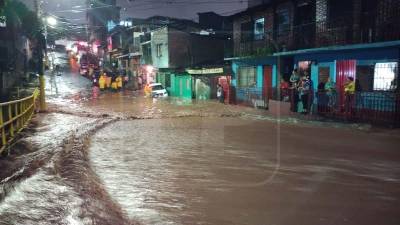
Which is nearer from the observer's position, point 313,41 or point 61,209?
point 61,209

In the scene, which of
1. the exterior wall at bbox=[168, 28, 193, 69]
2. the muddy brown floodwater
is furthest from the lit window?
the exterior wall at bbox=[168, 28, 193, 69]

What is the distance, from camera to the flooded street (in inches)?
243

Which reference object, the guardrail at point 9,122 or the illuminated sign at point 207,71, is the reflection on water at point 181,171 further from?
the illuminated sign at point 207,71

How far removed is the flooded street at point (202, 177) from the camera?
20.2 feet

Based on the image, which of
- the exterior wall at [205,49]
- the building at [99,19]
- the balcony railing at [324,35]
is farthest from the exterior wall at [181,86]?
the building at [99,19]

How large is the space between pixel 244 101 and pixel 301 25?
6.51 m

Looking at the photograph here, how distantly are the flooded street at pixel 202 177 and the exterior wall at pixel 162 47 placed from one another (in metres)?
26.9

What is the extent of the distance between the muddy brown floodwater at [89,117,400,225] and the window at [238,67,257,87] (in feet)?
44.8

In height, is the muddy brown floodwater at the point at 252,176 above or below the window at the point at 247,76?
below

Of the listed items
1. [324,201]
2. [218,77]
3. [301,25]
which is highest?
[301,25]

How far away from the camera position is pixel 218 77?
33094mm

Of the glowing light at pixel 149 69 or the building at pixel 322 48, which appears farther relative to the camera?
the glowing light at pixel 149 69

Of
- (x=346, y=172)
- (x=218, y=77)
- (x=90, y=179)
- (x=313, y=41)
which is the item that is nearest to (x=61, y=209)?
(x=90, y=179)

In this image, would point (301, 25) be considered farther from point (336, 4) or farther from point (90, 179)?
point (90, 179)
